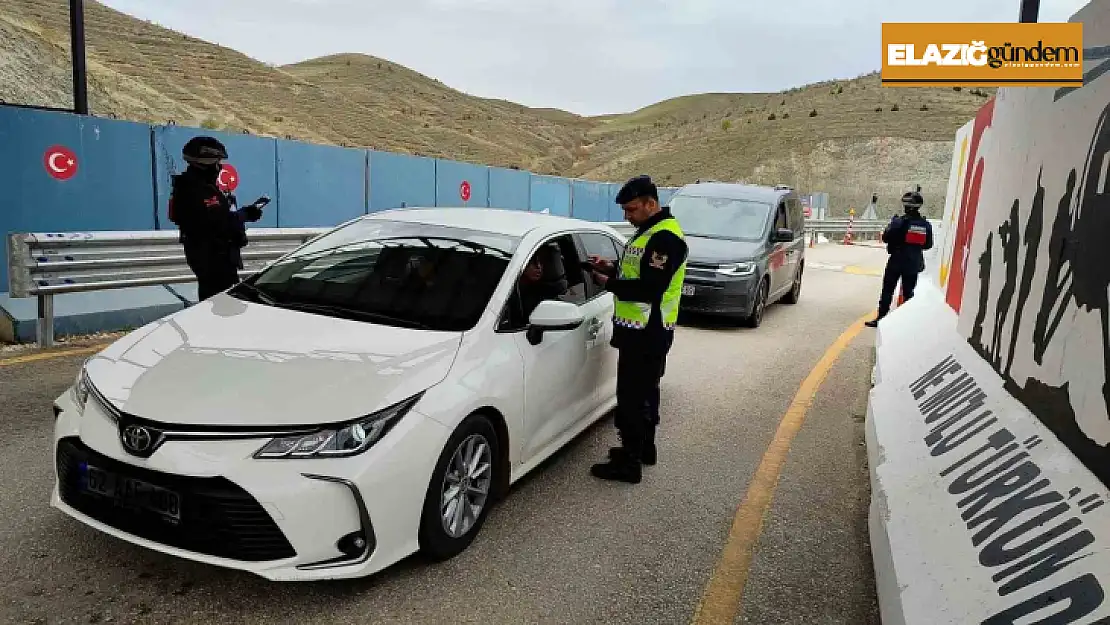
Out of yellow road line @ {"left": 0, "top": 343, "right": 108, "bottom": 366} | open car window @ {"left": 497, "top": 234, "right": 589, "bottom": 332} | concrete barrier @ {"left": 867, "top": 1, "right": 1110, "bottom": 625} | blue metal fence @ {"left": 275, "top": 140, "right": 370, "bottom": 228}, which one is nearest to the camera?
concrete barrier @ {"left": 867, "top": 1, "right": 1110, "bottom": 625}

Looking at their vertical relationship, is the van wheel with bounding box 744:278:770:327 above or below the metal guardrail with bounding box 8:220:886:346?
below

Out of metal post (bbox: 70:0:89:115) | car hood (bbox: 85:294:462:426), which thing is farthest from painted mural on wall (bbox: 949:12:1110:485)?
metal post (bbox: 70:0:89:115)

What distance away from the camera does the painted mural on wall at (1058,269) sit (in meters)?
2.72

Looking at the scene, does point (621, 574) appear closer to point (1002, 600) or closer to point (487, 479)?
point (487, 479)

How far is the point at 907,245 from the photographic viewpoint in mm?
9375

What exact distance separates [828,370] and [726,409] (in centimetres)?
219

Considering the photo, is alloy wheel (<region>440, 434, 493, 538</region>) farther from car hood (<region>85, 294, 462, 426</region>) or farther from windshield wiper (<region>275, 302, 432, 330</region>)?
windshield wiper (<region>275, 302, 432, 330</region>)

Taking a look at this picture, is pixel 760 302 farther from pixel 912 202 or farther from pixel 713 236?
pixel 912 202

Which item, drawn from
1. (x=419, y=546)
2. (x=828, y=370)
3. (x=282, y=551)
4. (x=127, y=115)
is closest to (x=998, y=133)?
(x=828, y=370)

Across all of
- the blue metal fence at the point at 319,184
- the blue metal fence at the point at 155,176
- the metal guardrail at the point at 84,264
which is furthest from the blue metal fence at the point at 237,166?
the metal guardrail at the point at 84,264

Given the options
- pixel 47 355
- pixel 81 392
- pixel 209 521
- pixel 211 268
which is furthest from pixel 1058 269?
pixel 47 355

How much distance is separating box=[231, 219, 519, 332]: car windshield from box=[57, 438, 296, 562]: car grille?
1237 millimetres

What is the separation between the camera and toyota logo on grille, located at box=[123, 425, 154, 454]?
2721 mm

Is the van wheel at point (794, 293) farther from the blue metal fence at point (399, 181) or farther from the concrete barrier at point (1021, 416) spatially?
the blue metal fence at point (399, 181)
